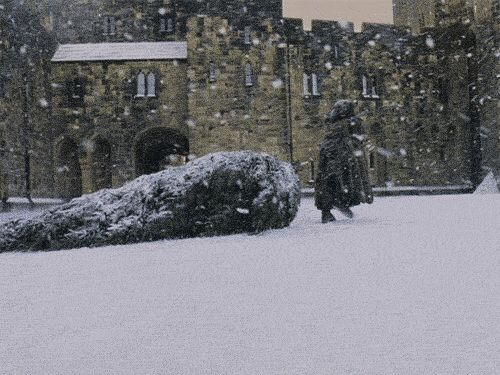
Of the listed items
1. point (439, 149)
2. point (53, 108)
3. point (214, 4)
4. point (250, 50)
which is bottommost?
point (439, 149)

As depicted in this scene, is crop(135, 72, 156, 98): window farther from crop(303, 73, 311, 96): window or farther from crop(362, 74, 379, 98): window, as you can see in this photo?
crop(362, 74, 379, 98): window

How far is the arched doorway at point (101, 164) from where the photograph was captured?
19.0 metres

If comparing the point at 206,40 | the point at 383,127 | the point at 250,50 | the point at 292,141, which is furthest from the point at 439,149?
the point at 206,40

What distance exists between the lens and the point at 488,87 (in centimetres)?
1838

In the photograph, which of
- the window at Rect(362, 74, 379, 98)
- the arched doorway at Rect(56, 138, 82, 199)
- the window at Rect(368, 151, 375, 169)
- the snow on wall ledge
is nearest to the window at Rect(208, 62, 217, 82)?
the arched doorway at Rect(56, 138, 82, 199)

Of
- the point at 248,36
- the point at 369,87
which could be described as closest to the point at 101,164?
the point at 248,36

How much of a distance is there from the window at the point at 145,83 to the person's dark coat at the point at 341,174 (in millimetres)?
13320

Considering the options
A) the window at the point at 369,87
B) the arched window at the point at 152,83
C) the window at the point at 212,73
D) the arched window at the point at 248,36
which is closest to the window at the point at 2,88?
the arched window at the point at 152,83

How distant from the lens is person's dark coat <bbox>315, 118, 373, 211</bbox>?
6.74 meters

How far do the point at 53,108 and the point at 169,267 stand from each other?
16928 millimetres

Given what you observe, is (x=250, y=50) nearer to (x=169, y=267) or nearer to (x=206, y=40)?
(x=206, y=40)

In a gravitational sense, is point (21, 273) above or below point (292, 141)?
below

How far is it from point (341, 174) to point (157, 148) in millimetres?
16909

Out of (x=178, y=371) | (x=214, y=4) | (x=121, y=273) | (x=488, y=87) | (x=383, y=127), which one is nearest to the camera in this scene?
(x=178, y=371)
